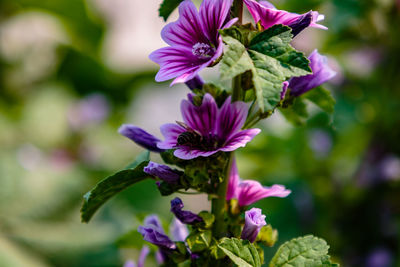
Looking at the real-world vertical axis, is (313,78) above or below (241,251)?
above

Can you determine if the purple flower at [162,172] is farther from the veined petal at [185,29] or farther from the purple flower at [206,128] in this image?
the veined petal at [185,29]

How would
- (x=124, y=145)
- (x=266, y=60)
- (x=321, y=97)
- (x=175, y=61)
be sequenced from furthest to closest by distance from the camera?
(x=124, y=145) → (x=321, y=97) → (x=175, y=61) → (x=266, y=60)

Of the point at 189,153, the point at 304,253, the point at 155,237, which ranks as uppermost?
the point at 189,153

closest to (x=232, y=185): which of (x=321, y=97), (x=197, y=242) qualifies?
(x=197, y=242)

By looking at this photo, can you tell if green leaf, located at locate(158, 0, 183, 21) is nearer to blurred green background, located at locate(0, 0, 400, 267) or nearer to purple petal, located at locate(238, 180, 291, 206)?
purple petal, located at locate(238, 180, 291, 206)

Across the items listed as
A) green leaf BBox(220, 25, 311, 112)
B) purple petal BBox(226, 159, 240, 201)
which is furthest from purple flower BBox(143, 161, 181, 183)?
green leaf BBox(220, 25, 311, 112)

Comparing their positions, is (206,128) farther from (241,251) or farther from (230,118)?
(241,251)

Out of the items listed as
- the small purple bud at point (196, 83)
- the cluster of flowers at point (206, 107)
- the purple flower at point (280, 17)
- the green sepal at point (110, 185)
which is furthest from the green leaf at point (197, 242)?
the purple flower at point (280, 17)
